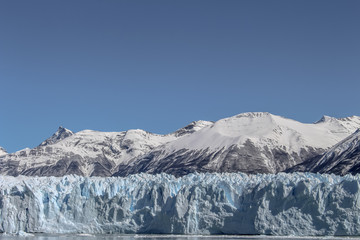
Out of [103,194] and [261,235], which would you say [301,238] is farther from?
[103,194]

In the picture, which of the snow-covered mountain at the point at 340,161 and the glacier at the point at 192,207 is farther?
the snow-covered mountain at the point at 340,161

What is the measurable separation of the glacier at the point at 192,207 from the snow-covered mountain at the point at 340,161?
83.4 meters

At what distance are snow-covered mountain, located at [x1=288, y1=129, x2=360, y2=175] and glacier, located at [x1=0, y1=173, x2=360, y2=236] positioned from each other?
83.4 meters

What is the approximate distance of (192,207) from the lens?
63688mm

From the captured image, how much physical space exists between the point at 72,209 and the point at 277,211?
25.4 meters

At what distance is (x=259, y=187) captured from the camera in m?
64.6

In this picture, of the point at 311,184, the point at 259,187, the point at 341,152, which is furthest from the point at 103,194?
the point at 341,152

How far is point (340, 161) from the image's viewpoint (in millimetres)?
160875

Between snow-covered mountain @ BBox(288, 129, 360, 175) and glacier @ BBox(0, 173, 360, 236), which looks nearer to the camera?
glacier @ BBox(0, 173, 360, 236)

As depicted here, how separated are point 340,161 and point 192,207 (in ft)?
353

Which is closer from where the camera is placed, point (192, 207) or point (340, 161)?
point (192, 207)

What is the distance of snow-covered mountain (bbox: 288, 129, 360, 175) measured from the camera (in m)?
152

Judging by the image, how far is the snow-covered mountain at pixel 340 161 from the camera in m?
152

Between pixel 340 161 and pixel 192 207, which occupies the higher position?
pixel 340 161
